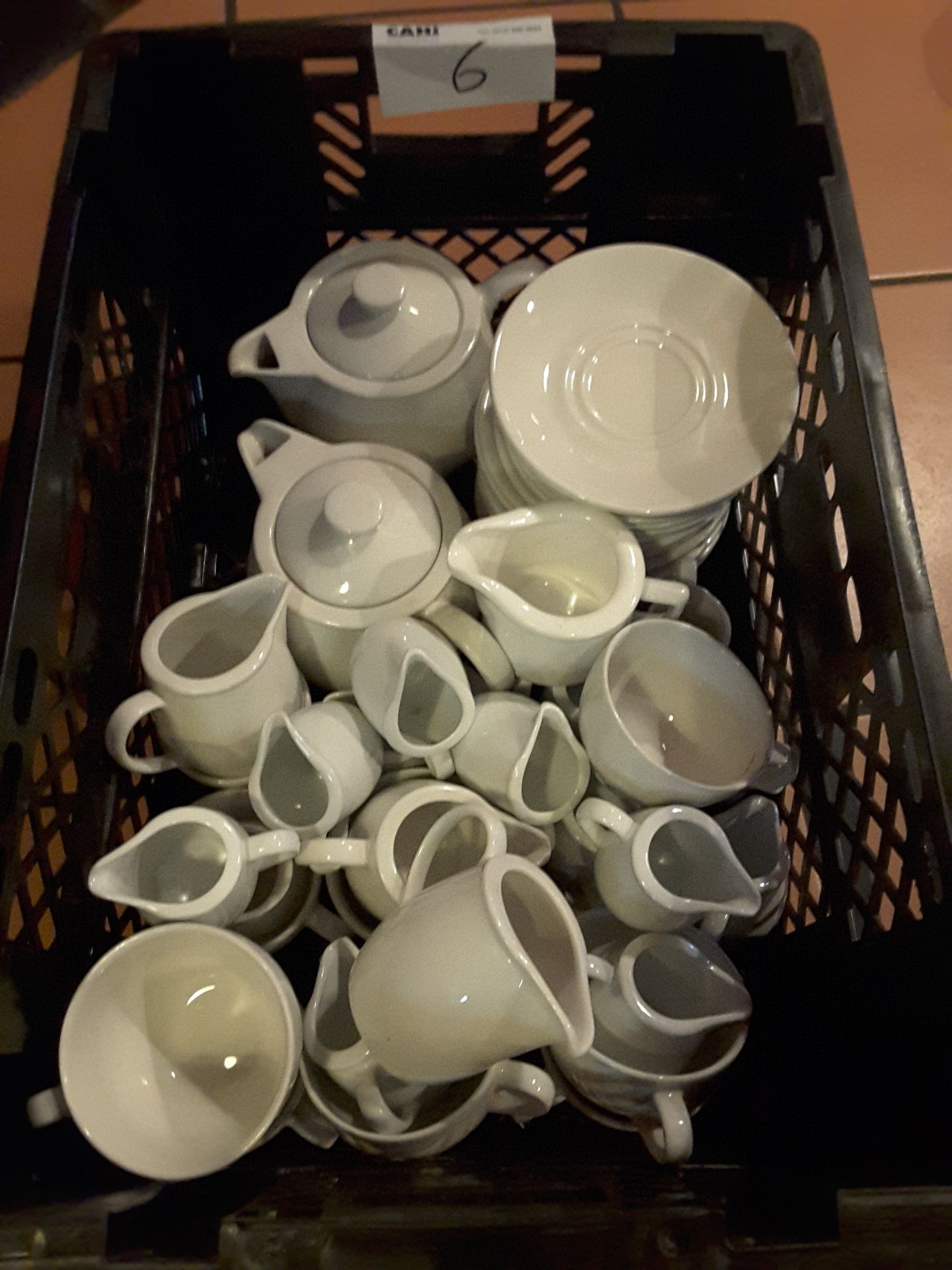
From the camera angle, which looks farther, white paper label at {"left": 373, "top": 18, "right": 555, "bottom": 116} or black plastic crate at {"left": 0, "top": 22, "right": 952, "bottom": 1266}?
white paper label at {"left": 373, "top": 18, "right": 555, "bottom": 116}

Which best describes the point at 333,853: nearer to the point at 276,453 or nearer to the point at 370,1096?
the point at 370,1096

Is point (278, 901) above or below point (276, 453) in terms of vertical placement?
below

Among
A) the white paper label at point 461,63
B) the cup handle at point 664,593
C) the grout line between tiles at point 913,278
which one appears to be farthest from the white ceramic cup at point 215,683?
the grout line between tiles at point 913,278

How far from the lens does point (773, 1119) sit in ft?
1.69

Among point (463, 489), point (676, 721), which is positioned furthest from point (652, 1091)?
point (463, 489)

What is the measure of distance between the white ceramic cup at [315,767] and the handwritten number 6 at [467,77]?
385 mm

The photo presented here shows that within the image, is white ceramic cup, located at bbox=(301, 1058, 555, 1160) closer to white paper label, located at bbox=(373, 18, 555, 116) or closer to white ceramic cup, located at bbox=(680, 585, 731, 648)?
white ceramic cup, located at bbox=(680, 585, 731, 648)

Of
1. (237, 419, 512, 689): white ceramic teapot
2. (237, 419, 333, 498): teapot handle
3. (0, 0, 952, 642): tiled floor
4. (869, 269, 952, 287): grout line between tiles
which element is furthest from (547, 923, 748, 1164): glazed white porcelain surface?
(869, 269, 952, 287): grout line between tiles

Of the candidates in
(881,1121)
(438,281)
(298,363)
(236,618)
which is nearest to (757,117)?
(438,281)

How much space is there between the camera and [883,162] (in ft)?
3.32

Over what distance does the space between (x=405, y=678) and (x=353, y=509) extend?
0.11 metres

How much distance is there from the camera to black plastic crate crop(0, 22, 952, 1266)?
0.38 metres

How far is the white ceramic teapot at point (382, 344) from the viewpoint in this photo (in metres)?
0.60

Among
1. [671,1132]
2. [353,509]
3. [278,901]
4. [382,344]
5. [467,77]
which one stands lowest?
[671,1132]
